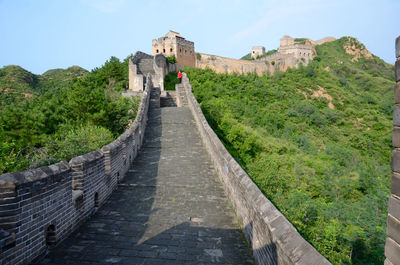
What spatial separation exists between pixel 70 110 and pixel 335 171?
19.8 metres

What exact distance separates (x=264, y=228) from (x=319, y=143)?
104ft

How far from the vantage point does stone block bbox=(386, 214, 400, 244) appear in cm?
186

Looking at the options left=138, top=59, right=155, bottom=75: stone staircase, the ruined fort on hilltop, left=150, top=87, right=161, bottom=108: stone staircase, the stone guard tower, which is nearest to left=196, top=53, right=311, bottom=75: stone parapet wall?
the ruined fort on hilltop

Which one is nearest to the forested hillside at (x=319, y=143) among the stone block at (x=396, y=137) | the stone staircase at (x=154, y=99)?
the stone staircase at (x=154, y=99)

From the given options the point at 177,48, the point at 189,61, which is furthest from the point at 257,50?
the point at 177,48

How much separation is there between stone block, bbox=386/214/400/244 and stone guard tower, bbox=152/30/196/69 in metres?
38.2

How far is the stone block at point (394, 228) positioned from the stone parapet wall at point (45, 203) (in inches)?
136

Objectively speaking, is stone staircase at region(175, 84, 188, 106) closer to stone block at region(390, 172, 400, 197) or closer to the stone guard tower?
stone block at region(390, 172, 400, 197)

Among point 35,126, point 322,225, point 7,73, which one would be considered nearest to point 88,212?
point 322,225

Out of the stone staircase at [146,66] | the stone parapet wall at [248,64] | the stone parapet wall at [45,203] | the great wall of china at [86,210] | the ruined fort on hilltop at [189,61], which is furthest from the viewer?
the stone parapet wall at [248,64]

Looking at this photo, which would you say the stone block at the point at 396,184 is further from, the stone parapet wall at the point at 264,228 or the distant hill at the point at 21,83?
the distant hill at the point at 21,83

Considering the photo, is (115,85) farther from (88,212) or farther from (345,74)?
(345,74)

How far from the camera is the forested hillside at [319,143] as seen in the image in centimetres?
1054

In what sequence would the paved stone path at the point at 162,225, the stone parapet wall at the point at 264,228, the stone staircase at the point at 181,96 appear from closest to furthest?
1. the stone parapet wall at the point at 264,228
2. the paved stone path at the point at 162,225
3. the stone staircase at the point at 181,96
